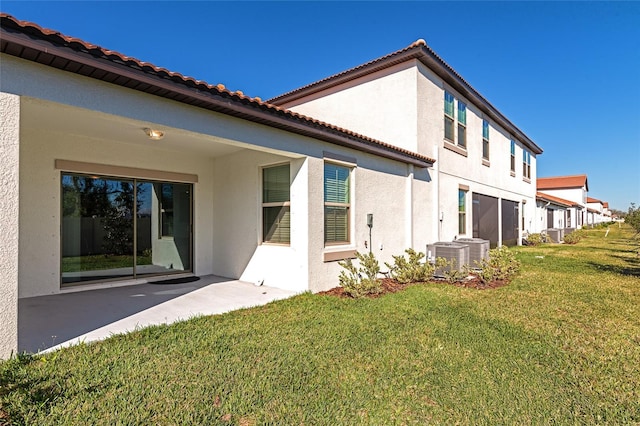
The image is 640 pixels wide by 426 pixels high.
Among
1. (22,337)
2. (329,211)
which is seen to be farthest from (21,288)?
(329,211)

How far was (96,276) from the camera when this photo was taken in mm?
7523

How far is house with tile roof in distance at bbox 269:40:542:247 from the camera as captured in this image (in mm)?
10586

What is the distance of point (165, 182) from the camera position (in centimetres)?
867

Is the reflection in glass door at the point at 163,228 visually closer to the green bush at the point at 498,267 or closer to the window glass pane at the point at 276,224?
the window glass pane at the point at 276,224

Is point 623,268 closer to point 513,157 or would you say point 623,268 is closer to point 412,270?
point 412,270

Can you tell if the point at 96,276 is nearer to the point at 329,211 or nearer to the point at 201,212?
the point at 201,212

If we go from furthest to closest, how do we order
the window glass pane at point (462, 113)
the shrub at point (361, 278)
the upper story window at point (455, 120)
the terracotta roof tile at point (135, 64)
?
the window glass pane at point (462, 113) → the upper story window at point (455, 120) → the shrub at point (361, 278) → the terracotta roof tile at point (135, 64)

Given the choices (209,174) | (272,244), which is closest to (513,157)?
(272,244)

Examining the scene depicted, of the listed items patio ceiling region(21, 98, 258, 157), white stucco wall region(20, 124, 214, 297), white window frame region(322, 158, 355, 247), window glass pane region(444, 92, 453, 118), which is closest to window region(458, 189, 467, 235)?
window glass pane region(444, 92, 453, 118)

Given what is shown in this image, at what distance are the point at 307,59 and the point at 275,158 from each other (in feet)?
32.7

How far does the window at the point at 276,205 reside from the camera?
750 cm

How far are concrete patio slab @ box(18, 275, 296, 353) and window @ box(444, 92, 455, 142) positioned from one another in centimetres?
910

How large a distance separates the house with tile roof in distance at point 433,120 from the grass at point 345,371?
5.18 metres

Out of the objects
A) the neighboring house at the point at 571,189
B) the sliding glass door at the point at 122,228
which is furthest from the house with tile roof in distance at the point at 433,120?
the neighboring house at the point at 571,189
